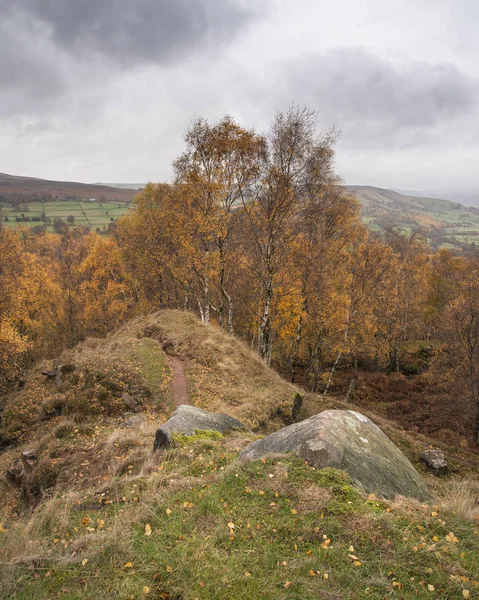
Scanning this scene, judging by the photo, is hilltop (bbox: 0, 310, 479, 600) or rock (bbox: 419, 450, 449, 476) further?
rock (bbox: 419, 450, 449, 476)

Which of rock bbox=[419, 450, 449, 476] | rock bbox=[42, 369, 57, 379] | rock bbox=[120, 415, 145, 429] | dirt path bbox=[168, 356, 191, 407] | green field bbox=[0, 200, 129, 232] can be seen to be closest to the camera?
rock bbox=[120, 415, 145, 429]

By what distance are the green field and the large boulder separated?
116m

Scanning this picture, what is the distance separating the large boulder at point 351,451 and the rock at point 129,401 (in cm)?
963

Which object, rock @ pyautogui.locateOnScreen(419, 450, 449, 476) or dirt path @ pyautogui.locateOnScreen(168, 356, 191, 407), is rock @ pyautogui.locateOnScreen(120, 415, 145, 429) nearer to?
dirt path @ pyautogui.locateOnScreen(168, 356, 191, 407)

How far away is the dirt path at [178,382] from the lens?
56.1 feet

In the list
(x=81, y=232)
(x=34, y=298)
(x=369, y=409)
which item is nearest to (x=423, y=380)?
(x=369, y=409)

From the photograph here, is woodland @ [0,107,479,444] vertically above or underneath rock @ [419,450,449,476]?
above

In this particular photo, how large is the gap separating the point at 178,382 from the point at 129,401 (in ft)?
9.29

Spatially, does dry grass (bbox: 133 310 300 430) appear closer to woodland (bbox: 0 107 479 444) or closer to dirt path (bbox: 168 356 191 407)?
dirt path (bbox: 168 356 191 407)

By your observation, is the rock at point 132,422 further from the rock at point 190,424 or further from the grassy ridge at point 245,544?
the grassy ridge at point 245,544

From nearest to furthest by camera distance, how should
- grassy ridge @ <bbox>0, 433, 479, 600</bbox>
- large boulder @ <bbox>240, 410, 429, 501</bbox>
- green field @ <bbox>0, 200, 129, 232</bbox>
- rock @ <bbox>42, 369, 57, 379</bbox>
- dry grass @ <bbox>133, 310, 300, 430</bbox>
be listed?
grassy ridge @ <bbox>0, 433, 479, 600</bbox>
large boulder @ <bbox>240, 410, 429, 501</bbox>
dry grass @ <bbox>133, 310, 300, 430</bbox>
rock @ <bbox>42, 369, 57, 379</bbox>
green field @ <bbox>0, 200, 129, 232</bbox>

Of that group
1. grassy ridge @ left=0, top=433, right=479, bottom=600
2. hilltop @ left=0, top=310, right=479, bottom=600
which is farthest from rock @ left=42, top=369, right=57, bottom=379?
grassy ridge @ left=0, top=433, right=479, bottom=600

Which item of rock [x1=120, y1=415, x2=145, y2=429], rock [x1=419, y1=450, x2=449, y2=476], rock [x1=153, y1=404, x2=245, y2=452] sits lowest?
rock [x1=419, y1=450, x2=449, y2=476]

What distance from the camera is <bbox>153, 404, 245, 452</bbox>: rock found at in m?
10.1
